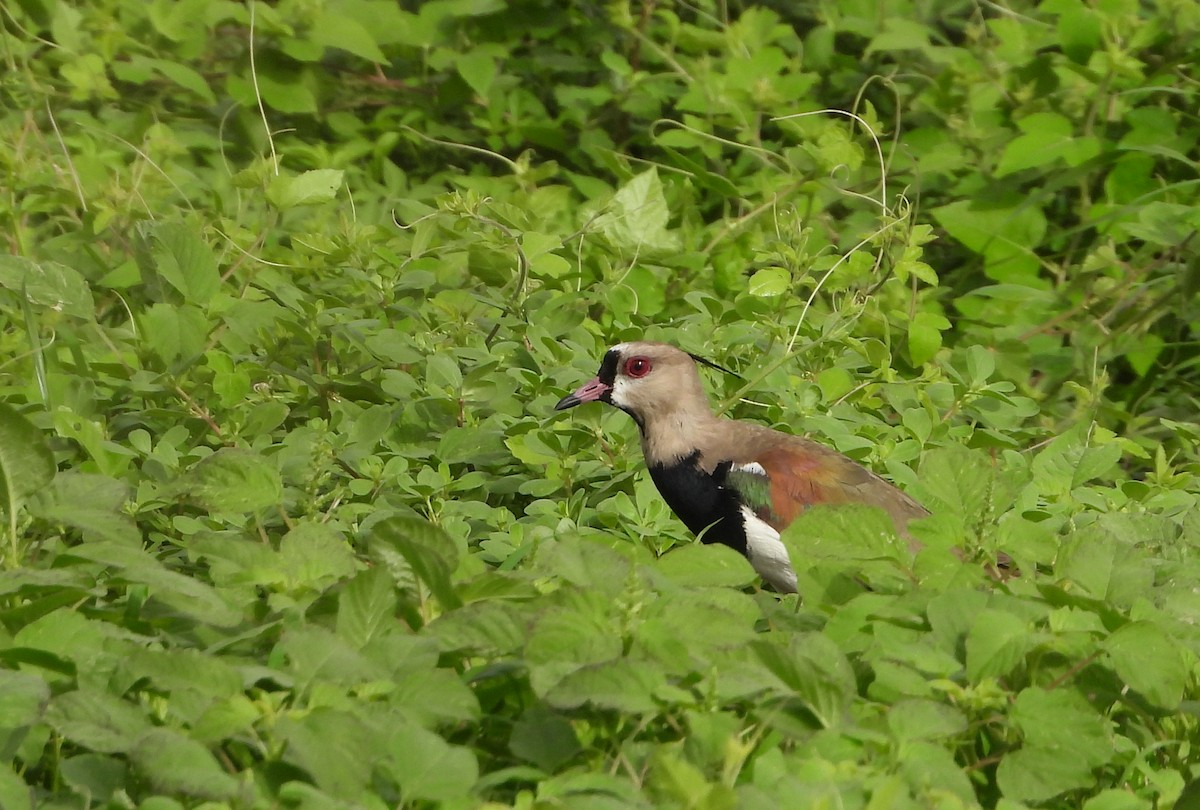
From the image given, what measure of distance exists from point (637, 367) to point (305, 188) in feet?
4.27

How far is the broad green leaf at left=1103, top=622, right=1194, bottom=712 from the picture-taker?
235 cm

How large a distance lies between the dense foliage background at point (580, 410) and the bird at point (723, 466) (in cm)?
10

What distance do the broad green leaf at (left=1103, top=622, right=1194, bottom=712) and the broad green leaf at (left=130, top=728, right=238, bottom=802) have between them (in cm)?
132

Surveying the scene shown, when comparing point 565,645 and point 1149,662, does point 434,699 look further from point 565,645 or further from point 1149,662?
point 1149,662

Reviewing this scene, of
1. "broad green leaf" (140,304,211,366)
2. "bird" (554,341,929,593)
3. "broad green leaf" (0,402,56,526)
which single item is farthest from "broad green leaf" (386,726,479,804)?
"broad green leaf" (140,304,211,366)

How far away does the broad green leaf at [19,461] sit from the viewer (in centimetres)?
267

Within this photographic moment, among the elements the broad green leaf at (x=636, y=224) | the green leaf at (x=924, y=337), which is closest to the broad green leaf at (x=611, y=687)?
the green leaf at (x=924, y=337)

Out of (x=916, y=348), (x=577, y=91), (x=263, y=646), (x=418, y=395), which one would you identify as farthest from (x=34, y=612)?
(x=577, y=91)

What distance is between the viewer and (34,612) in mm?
2480

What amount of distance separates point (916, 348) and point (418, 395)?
1.70 m

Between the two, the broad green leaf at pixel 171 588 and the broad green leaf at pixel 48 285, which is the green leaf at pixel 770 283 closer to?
the broad green leaf at pixel 48 285

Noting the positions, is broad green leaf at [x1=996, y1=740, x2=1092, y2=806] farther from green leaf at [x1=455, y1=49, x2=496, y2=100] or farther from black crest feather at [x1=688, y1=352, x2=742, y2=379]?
green leaf at [x1=455, y1=49, x2=496, y2=100]

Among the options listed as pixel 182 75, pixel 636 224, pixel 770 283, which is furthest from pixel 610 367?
pixel 182 75

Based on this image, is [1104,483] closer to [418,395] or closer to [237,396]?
[418,395]
